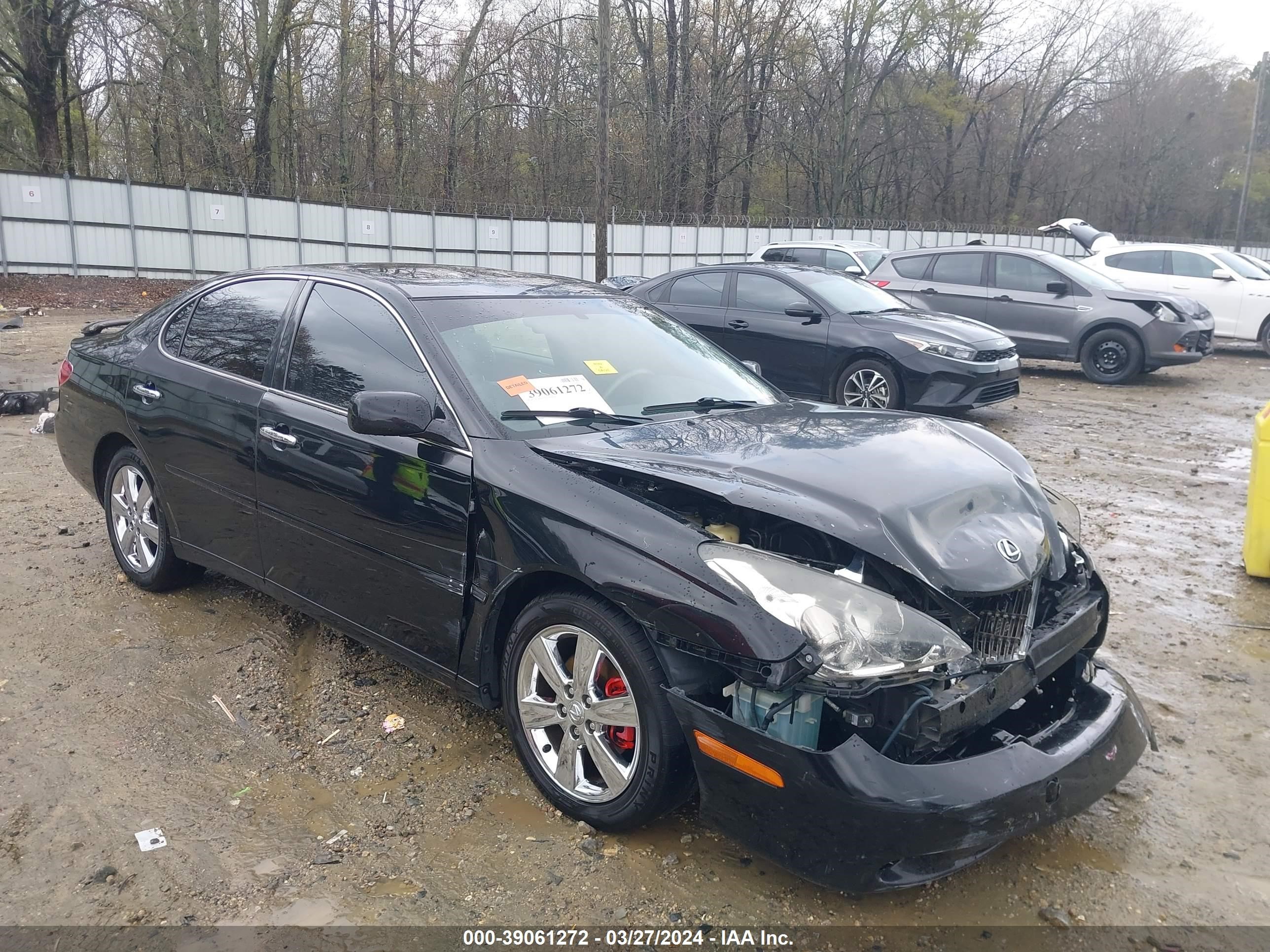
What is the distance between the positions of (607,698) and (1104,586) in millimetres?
1784

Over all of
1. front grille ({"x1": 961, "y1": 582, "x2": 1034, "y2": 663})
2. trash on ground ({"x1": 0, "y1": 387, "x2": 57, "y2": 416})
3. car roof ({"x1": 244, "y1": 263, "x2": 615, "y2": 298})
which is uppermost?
car roof ({"x1": 244, "y1": 263, "x2": 615, "y2": 298})

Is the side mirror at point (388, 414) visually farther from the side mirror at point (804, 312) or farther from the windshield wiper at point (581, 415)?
the side mirror at point (804, 312)

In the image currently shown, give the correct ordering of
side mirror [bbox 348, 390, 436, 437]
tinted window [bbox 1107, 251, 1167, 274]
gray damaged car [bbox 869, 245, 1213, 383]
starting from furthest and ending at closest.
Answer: tinted window [bbox 1107, 251, 1167, 274]
gray damaged car [bbox 869, 245, 1213, 383]
side mirror [bbox 348, 390, 436, 437]

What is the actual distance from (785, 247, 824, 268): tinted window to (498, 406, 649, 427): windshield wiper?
577 inches

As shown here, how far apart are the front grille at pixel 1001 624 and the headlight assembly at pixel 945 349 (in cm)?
683

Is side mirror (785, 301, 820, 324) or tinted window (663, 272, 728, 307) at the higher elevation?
tinted window (663, 272, 728, 307)

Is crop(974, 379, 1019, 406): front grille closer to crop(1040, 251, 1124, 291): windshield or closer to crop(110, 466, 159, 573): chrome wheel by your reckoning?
crop(1040, 251, 1124, 291): windshield

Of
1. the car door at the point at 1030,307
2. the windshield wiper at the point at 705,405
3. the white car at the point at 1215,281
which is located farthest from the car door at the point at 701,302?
the white car at the point at 1215,281

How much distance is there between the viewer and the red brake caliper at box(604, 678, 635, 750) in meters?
2.87

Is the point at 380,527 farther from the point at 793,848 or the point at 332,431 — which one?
the point at 793,848

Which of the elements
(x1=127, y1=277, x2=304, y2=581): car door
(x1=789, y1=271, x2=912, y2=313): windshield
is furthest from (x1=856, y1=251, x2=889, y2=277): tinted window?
(x1=127, y1=277, x2=304, y2=581): car door

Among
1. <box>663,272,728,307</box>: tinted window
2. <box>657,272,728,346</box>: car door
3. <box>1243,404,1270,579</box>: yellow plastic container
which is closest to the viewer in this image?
<box>1243,404,1270,579</box>: yellow plastic container

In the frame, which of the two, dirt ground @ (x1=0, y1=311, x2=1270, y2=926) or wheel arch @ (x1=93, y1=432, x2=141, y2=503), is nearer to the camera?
dirt ground @ (x1=0, y1=311, x2=1270, y2=926)

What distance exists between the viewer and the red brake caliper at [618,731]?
9.40 ft
